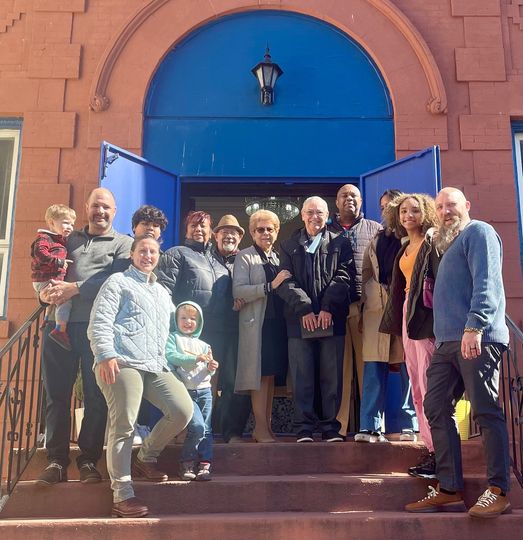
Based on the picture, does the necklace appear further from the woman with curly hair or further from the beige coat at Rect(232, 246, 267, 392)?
the beige coat at Rect(232, 246, 267, 392)

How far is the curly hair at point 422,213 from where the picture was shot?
4.87 meters

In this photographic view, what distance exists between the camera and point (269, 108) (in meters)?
7.54

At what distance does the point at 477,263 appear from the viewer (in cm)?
412

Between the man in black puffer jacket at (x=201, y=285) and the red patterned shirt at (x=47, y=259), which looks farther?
the man in black puffer jacket at (x=201, y=285)

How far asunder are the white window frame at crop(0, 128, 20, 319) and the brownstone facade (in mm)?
238

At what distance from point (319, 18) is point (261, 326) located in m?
4.09

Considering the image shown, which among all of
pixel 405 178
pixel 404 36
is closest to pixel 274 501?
pixel 405 178

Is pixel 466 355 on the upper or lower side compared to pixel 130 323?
lower

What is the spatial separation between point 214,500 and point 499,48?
5849mm

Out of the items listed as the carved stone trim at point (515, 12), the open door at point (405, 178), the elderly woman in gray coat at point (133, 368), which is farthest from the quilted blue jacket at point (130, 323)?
the carved stone trim at point (515, 12)

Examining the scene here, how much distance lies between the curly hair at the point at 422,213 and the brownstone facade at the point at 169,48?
2.37 metres

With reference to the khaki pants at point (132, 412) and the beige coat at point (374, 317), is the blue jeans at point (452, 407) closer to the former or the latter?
the beige coat at point (374, 317)

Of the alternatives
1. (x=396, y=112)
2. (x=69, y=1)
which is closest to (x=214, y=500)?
(x=396, y=112)

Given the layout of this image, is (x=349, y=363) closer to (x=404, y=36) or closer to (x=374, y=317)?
(x=374, y=317)
